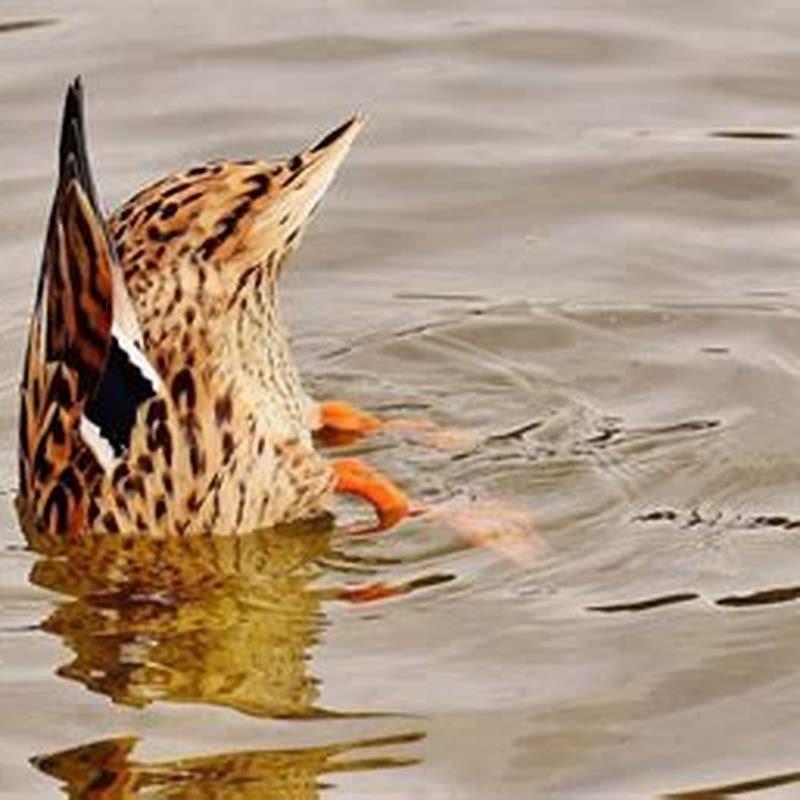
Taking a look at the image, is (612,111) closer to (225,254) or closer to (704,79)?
(704,79)

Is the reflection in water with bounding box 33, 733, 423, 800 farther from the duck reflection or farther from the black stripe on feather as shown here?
the black stripe on feather

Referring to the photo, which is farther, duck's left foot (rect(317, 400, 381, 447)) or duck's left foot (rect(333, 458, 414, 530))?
duck's left foot (rect(317, 400, 381, 447))

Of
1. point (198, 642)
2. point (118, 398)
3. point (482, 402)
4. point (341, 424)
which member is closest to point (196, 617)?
point (198, 642)


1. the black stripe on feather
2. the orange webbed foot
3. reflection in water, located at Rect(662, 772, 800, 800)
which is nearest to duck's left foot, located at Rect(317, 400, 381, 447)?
the orange webbed foot

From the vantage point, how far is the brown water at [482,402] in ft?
23.1

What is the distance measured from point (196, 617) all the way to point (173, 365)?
614 millimetres

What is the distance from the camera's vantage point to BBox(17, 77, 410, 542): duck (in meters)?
7.98

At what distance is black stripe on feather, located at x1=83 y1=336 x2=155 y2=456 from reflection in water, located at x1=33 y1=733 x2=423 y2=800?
123 centimetres

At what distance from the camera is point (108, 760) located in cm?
703

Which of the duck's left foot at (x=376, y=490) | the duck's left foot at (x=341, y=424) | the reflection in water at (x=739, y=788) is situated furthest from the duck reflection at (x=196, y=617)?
the reflection in water at (x=739, y=788)

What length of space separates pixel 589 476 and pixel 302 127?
273 cm

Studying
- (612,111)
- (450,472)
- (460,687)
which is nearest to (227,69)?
(612,111)

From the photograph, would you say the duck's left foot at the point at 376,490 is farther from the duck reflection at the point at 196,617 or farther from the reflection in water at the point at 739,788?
the reflection in water at the point at 739,788

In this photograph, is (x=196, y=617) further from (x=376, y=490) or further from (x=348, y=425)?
(x=348, y=425)
